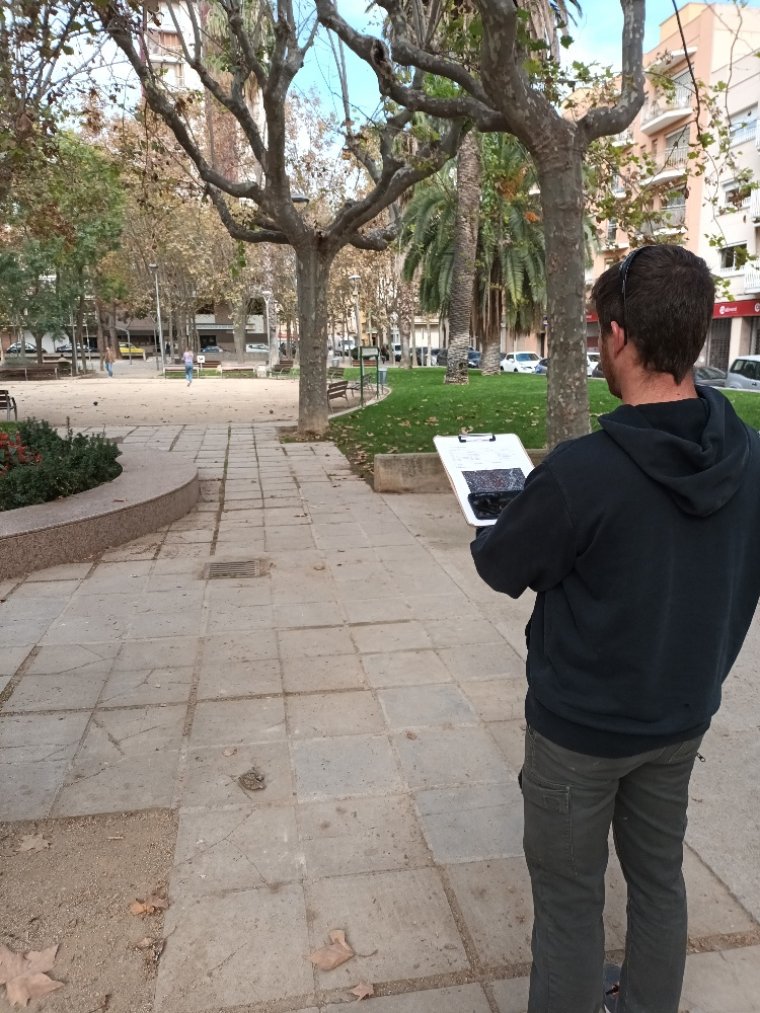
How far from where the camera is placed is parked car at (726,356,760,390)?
23.7 m

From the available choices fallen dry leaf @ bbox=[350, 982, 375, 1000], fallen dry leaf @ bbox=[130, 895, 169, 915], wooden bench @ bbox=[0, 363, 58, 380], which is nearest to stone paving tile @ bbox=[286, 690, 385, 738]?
fallen dry leaf @ bbox=[130, 895, 169, 915]

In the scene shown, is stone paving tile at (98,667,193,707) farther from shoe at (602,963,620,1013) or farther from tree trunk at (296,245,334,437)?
tree trunk at (296,245,334,437)

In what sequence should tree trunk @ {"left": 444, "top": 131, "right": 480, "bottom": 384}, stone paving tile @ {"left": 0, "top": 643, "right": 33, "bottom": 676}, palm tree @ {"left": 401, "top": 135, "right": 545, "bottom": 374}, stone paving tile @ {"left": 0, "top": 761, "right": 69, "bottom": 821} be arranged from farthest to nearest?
palm tree @ {"left": 401, "top": 135, "right": 545, "bottom": 374} < tree trunk @ {"left": 444, "top": 131, "right": 480, "bottom": 384} < stone paving tile @ {"left": 0, "top": 643, "right": 33, "bottom": 676} < stone paving tile @ {"left": 0, "top": 761, "right": 69, "bottom": 821}

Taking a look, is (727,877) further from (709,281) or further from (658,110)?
(658,110)

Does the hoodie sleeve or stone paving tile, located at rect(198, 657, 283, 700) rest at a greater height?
the hoodie sleeve

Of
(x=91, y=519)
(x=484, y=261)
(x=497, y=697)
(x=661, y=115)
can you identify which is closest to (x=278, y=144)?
(x=91, y=519)

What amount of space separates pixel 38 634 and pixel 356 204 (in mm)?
9710

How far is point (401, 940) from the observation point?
2.33 m

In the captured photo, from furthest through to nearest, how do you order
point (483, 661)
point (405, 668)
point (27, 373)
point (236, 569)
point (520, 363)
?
point (520, 363), point (27, 373), point (236, 569), point (483, 661), point (405, 668)

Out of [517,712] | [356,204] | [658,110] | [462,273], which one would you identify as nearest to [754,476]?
[517,712]

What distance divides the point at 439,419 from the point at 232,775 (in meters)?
11.3

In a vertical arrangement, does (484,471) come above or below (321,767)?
above

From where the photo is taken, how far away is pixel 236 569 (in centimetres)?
625

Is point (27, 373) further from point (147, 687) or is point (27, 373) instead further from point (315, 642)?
point (147, 687)
